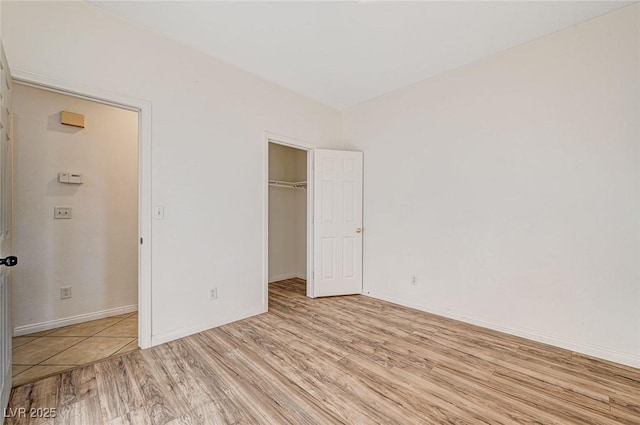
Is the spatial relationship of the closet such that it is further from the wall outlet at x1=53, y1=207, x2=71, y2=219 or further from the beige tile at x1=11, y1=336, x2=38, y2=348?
the beige tile at x1=11, y1=336, x2=38, y2=348

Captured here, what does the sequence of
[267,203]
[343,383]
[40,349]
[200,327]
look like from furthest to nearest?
[267,203], [200,327], [40,349], [343,383]

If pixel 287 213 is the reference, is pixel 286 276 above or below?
below

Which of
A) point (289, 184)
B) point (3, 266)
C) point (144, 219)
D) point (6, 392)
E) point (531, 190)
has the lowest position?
point (6, 392)

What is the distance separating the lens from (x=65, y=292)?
112 inches

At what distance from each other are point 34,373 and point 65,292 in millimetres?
1070

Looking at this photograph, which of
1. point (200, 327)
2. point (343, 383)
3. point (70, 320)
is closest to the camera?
point (343, 383)

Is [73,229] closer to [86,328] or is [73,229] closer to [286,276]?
[86,328]

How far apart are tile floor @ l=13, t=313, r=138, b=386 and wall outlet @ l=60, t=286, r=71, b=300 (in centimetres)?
31

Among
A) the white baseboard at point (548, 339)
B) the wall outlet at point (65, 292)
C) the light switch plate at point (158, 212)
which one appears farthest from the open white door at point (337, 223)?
the wall outlet at point (65, 292)

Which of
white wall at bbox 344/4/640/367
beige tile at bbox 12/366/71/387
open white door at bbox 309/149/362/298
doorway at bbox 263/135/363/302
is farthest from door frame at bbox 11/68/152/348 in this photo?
white wall at bbox 344/4/640/367

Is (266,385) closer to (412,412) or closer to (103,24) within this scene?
(412,412)

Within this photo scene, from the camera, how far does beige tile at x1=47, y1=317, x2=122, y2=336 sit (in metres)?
2.66

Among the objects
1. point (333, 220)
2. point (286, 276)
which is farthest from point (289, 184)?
point (286, 276)

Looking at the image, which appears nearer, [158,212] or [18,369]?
[18,369]
